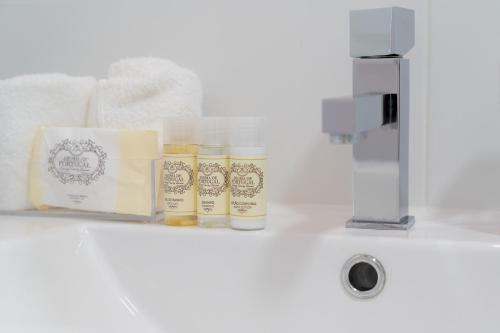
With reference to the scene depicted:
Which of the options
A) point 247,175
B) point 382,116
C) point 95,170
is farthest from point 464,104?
point 95,170

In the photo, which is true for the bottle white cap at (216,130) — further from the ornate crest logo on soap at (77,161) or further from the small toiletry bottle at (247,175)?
the ornate crest logo on soap at (77,161)

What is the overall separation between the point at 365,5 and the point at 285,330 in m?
0.37

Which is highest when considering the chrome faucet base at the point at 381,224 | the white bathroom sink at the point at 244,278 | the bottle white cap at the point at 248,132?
the bottle white cap at the point at 248,132

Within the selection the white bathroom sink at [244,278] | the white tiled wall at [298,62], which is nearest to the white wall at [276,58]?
the white tiled wall at [298,62]

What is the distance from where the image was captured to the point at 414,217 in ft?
2.24

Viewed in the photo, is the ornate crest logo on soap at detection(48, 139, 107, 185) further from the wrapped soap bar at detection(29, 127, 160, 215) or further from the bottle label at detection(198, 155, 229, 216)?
the bottle label at detection(198, 155, 229, 216)

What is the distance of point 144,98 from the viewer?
752 mm

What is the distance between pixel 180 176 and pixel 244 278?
0.12 meters

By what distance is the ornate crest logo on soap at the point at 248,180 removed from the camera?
0.64 meters

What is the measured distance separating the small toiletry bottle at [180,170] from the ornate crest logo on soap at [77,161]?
0.26 feet

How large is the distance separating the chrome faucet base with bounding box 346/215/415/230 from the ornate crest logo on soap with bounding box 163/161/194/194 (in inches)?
6.5

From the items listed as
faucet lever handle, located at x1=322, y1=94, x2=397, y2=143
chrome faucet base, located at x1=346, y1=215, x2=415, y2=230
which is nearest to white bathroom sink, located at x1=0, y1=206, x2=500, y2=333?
chrome faucet base, located at x1=346, y1=215, x2=415, y2=230

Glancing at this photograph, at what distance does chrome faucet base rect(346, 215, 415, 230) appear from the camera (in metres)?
0.64

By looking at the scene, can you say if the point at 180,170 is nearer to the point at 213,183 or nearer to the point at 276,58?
the point at 213,183
